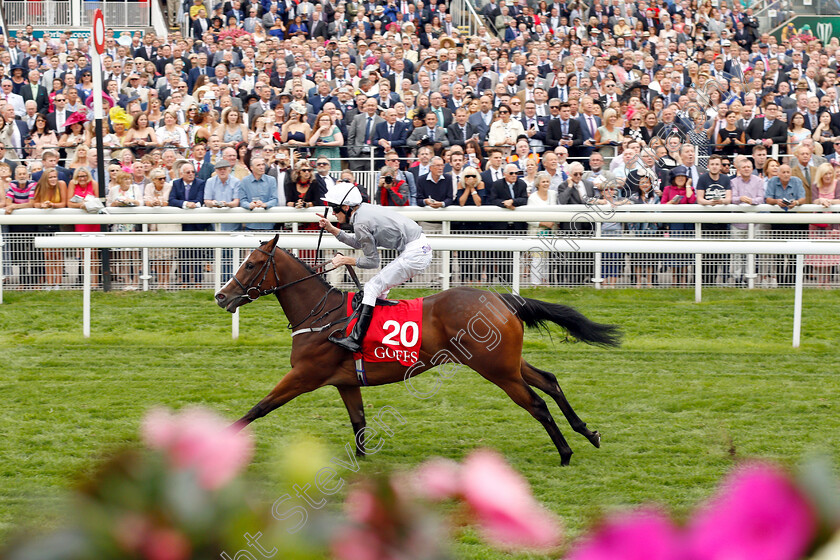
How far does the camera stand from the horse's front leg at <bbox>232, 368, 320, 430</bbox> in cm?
571

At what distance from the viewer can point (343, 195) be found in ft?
19.3

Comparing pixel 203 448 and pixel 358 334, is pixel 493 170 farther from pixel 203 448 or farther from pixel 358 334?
pixel 203 448

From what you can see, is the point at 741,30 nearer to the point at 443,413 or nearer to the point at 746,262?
the point at 746,262

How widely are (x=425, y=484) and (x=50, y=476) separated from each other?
5.00 meters

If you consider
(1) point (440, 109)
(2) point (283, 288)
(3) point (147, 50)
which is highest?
(3) point (147, 50)

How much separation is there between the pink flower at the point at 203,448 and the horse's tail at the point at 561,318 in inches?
206

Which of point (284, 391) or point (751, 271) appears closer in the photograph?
point (284, 391)

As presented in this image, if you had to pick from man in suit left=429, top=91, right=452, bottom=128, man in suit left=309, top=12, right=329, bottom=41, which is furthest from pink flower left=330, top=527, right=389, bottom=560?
man in suit left=309, top=12, right=329, bottom=41

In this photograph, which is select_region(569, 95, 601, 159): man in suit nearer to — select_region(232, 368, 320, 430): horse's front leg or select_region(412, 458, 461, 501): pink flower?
select_region(232, 368, 320, 430): horse's front leg

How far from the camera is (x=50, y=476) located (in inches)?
206

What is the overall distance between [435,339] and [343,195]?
976 mm

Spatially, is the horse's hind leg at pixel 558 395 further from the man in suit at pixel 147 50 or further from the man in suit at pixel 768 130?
the man in suit at pixel 147 50

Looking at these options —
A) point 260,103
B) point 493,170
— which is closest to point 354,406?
point 493,170

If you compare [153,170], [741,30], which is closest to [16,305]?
[153,170]
